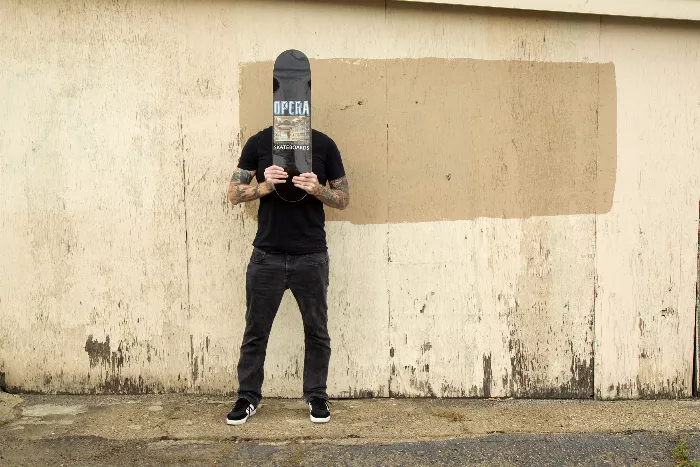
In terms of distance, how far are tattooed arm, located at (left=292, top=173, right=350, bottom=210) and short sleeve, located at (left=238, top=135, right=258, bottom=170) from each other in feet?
1.17

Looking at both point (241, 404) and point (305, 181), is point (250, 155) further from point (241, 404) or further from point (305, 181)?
point (241, 404)

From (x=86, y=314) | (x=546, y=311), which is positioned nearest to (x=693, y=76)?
→ (x=546, y=311)

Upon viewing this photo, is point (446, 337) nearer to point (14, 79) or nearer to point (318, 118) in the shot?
point (318, 118)

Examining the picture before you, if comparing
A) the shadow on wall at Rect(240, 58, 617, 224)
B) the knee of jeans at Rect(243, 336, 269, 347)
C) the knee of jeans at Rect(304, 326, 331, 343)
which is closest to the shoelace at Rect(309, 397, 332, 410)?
the knee of jeans at Rect(304, 326, 331, 343)

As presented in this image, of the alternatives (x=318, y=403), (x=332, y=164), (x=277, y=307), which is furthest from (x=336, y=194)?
(x=318, y=403)

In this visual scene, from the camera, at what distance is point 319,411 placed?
172 inches

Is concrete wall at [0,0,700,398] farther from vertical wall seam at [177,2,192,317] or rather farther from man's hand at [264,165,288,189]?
man's hand at [264,165,288,189]

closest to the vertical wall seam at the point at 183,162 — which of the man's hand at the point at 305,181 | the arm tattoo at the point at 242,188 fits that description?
the arm tattoo at the point at 242,188

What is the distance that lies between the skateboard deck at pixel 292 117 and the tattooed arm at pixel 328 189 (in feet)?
0.17

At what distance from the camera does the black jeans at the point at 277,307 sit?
4.29 metres

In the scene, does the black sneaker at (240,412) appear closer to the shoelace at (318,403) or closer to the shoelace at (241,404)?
the shoelace at (241,404)

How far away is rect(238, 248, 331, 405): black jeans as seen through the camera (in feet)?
14.1

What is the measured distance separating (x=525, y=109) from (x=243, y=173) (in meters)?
1.80

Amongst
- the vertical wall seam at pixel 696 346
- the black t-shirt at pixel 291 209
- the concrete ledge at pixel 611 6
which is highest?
the concrete ledge at pixel 611 6
